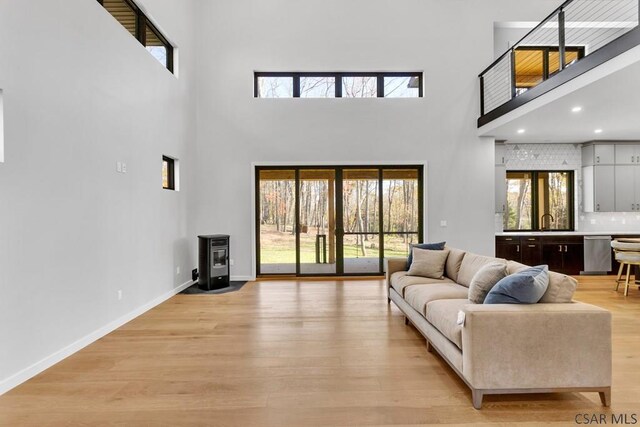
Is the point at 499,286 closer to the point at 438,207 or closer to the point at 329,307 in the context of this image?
the point at 329,307

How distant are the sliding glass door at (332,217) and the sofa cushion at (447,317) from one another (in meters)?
3.86

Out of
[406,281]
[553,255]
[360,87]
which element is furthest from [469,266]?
[360,87]

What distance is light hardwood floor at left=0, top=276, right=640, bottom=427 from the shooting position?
7.34 feet

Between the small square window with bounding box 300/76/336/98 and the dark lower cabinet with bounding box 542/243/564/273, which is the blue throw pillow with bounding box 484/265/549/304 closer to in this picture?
the dark lower cabinet with bounding box 542/243/564/273

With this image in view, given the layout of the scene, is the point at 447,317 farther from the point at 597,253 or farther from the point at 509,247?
the point at 597,253

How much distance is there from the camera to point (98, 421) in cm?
219

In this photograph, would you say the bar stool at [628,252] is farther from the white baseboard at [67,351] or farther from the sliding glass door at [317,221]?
the white baseboard at [67,351]

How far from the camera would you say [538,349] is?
2.26 metres

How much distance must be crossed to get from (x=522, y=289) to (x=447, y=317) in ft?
1.99

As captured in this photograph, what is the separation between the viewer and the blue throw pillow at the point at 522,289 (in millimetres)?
2365

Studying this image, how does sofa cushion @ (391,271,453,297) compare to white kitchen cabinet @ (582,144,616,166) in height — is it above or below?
below

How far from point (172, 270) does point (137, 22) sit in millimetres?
3766

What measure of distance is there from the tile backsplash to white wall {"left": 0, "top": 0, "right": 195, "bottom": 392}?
24.0 feet

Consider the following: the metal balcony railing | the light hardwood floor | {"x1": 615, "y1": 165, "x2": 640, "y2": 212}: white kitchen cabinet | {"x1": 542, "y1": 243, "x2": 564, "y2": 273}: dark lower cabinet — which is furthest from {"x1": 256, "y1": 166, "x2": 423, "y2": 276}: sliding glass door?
{"x1": 615, "y1": 165, "x2": 640, "y2": 212}: white kitchen cabinet
